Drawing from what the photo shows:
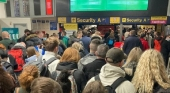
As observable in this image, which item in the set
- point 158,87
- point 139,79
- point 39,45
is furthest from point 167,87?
point 39,45

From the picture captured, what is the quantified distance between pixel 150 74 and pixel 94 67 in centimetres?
100

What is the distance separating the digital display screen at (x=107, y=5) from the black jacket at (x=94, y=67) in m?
4.71

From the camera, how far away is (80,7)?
756 cm

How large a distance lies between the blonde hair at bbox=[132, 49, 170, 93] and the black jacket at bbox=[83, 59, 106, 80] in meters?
0.78

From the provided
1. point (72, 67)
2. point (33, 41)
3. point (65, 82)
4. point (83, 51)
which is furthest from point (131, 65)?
point (33, 41)

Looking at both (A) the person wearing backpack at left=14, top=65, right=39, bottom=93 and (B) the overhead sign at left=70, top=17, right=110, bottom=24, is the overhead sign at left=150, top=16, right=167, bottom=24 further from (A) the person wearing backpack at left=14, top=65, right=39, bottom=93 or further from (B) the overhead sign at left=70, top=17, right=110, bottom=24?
(A) the person wearing backpack at left=14, top=65, right=39, bottom=93

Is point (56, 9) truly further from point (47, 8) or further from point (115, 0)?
point (115, 0)

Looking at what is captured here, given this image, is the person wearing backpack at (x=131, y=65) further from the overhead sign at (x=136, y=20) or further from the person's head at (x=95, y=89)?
the overhead sign at (x=136, y=20)

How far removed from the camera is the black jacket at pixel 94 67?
296cm

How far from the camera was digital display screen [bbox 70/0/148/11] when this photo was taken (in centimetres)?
714

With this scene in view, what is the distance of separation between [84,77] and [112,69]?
0.83 metres

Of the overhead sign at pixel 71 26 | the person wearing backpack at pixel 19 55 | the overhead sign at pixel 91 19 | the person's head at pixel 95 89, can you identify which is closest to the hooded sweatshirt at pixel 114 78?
the person's head at pixel 95 89

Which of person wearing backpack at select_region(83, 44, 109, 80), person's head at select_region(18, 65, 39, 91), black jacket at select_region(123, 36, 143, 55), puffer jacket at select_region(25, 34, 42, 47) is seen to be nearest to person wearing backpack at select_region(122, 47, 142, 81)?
person wearing backpack at select_region(83, 44, 109, 80)

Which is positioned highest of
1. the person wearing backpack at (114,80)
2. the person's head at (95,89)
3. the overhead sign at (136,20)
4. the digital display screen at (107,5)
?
the digital display screen at (107,5)
